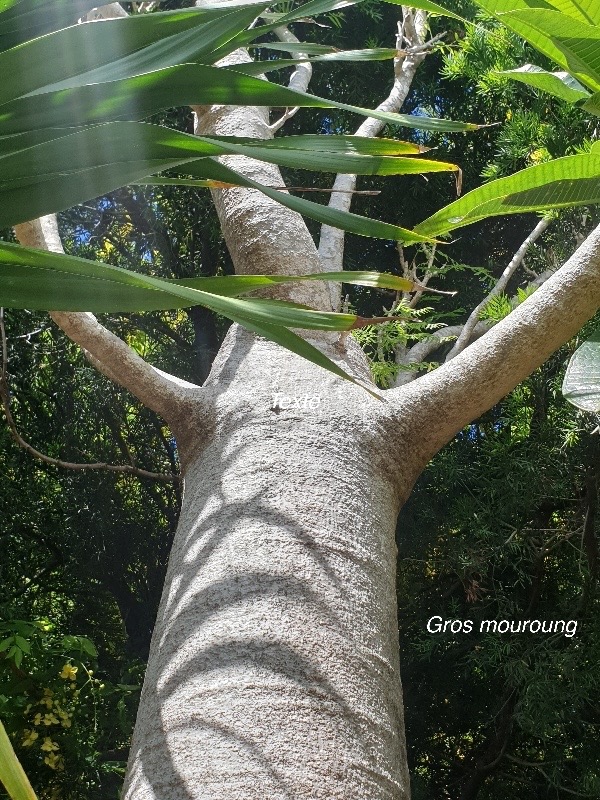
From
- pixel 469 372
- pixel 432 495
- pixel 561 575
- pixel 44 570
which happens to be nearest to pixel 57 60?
pixel 469 372

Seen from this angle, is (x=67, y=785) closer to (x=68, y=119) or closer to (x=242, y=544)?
(x=242, y=544)

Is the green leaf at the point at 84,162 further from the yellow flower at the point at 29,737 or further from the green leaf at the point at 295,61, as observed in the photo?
the yellow flower at the point at 29,737

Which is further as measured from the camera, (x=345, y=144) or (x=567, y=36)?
(x=567, y=36)

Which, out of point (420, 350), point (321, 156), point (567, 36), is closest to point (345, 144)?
point (321, 156)

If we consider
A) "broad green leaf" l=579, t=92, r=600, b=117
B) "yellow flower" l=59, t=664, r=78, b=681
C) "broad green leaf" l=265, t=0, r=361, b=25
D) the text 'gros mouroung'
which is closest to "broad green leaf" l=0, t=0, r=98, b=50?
"broad green leaf" l=265, t=0, r=361, b=25

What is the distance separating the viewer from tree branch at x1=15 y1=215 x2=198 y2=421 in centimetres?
130

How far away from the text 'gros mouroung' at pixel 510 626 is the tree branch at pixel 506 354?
128 centimetres

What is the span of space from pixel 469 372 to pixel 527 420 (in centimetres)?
124

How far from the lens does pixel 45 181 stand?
660mm

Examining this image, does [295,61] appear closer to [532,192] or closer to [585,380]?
[532,192]

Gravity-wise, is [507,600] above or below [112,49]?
above

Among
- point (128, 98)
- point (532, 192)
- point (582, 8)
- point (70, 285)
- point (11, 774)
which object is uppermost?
point (582, 8)

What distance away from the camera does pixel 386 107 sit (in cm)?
212

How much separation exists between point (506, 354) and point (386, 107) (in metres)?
1.13
